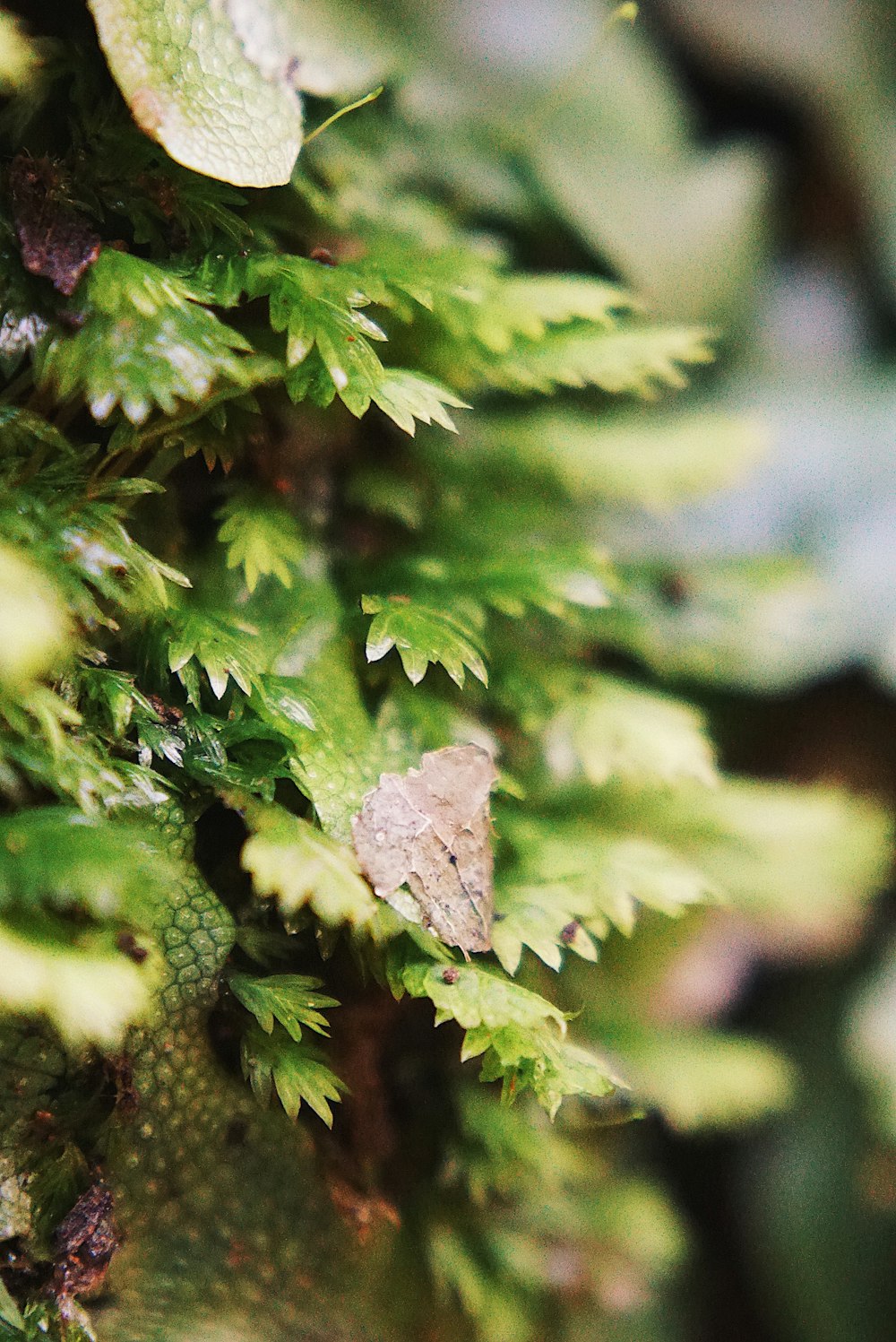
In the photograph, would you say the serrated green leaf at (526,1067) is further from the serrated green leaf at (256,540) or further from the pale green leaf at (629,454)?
the pale green leaf at (629,454)

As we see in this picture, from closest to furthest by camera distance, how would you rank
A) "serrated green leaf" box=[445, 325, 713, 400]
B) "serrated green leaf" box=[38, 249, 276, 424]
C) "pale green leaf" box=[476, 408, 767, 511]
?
"serrated green leaf" box=[38, 249, 276, 424] → "serrated green leaf" box=[445, 325, 713, 400] → "pale green leaf" box=[476, 408, 767, 511]

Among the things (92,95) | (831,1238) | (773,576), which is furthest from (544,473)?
(831,1238)

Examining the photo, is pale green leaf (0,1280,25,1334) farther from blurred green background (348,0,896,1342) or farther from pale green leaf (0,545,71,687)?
blurred green background (348,0,896,1342)

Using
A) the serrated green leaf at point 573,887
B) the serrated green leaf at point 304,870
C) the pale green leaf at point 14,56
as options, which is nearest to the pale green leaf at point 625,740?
the serrated green leaf at point 573,887

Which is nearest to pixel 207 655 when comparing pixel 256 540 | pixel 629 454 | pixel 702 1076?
pixel 256 540

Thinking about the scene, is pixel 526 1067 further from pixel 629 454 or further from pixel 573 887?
pixel 629 454

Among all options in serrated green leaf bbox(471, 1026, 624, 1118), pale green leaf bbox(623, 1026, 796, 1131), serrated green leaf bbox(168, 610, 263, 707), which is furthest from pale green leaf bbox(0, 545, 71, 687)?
pale green leaf bbox(623, 1026, 796, 1131)

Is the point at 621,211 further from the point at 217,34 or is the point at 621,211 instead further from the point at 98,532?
the point at 98,532
